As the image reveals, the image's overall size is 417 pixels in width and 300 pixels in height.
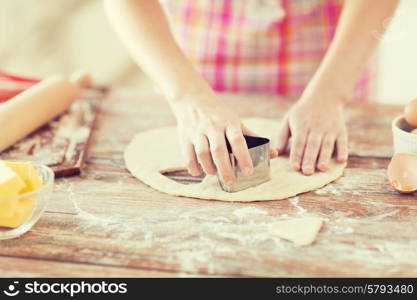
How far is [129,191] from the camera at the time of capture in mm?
1083

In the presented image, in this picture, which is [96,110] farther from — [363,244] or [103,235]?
[363,244]

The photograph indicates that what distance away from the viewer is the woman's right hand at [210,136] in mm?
1037

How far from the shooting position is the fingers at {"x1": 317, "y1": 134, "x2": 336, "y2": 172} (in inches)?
45.0

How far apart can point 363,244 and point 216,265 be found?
0.24 meters

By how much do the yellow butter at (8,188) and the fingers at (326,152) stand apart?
1.94 ft

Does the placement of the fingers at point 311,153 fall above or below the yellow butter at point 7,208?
below

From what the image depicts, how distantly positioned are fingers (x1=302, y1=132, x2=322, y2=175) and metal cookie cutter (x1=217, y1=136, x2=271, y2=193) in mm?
93

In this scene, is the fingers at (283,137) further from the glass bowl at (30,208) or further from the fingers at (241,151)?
the glass bowl at (30,208)

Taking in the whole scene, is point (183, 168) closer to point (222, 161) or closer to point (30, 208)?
point (222, 161)

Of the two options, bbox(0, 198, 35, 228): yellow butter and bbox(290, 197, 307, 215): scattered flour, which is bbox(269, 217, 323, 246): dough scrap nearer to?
bbox(290, 197, 307, 215): scattered flour

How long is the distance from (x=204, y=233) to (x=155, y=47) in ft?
1.68

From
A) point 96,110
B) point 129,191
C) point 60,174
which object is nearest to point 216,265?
point 129,191

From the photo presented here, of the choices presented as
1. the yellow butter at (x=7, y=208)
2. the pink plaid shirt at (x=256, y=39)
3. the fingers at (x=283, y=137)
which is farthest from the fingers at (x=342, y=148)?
the yellow butter at (x=7, y=208)

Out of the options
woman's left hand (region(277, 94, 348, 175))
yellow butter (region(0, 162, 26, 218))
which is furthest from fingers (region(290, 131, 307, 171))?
yellow butter (region(0, 162, 26, 218))
